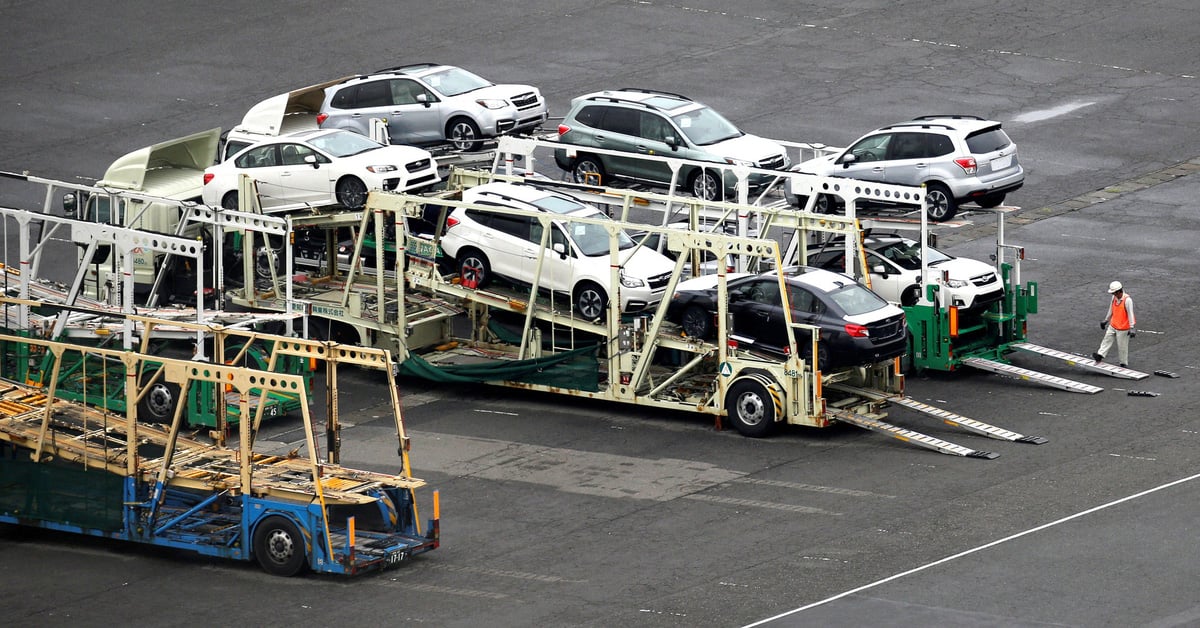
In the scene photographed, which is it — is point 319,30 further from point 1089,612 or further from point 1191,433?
point 1089,612

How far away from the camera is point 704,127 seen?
114ft

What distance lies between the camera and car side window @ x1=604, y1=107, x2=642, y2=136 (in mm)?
35062

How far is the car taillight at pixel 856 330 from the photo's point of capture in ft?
87.4

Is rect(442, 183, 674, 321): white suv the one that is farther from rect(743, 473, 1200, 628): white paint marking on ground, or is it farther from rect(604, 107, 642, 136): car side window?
rect(743, 473, 1200, 628): white paint marking on ground

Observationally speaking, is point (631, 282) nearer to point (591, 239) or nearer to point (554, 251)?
point (591, 239)

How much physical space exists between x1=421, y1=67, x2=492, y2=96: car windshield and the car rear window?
943 centimetres

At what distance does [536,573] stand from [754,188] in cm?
1403

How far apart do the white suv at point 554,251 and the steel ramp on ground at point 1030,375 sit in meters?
4.68

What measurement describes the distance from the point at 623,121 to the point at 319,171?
6276 mm

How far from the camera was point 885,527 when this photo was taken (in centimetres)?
2228

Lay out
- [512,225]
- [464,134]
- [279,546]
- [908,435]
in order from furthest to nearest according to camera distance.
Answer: [464,134] → [512,225] → [908,435] → [279,546]

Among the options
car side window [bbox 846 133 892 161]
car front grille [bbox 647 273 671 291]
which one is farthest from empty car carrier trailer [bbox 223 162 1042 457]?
car side window [bbox 846 133 892 161]

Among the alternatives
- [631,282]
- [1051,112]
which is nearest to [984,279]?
[631,282]

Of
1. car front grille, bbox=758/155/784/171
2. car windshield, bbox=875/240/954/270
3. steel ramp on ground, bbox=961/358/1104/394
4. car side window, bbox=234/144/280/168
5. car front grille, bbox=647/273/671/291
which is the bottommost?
steel ramp on ground, bbox=961/358/1104/394
